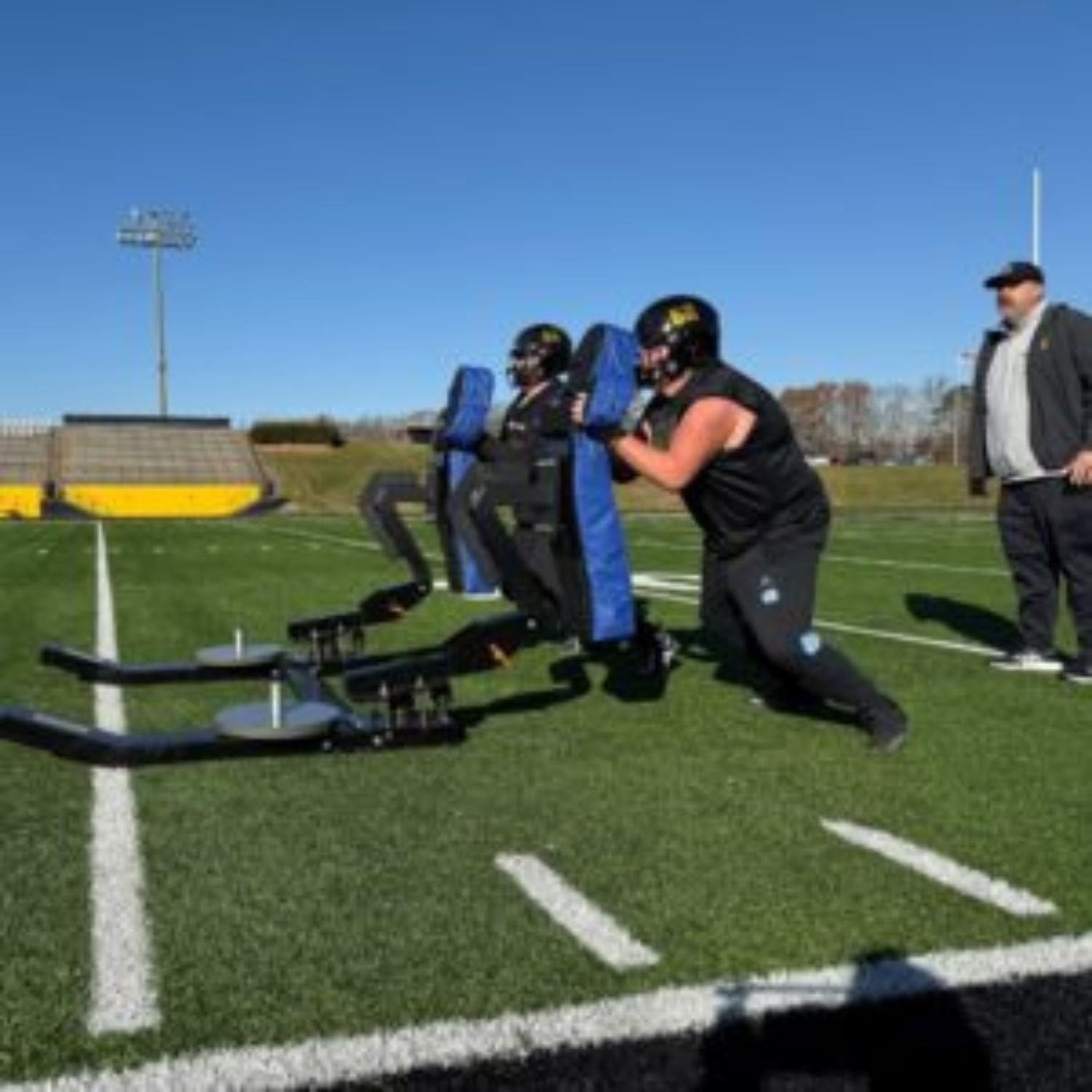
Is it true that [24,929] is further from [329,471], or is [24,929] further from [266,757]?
[329,471]

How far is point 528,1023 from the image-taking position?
9.08 ft

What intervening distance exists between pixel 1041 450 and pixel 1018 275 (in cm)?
96

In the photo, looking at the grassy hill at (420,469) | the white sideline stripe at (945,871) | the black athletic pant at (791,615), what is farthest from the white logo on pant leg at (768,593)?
the grassy hill at (420,469)

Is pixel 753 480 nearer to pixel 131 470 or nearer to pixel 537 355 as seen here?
pixel 537 355

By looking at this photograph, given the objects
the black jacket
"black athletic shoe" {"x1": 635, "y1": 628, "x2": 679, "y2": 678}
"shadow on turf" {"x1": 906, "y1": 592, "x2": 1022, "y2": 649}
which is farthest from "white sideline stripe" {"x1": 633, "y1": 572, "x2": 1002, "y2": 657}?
"black athletic shoe" {"x1": 635, "y1": 628, "x2": 679, "y2": 678}

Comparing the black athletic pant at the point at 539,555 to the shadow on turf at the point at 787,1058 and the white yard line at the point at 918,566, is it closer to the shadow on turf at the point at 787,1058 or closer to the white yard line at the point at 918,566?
the shadow on turf at the point at 787,1058

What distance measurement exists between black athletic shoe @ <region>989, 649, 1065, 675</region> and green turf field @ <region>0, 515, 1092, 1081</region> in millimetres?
173

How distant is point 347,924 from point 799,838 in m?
1.49

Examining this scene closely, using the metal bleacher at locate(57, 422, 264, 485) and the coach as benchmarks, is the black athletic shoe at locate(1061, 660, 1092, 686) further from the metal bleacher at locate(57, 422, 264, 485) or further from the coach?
the metal bleacher at locate(57, 422, 264, 485)

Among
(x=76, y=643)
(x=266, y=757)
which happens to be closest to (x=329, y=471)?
(x=76, y=643)

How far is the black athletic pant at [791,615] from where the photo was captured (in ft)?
17.7

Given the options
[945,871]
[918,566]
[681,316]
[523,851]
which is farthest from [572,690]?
[918,566]

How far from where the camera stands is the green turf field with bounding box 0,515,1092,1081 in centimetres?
298

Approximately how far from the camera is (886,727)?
5.39 meters
